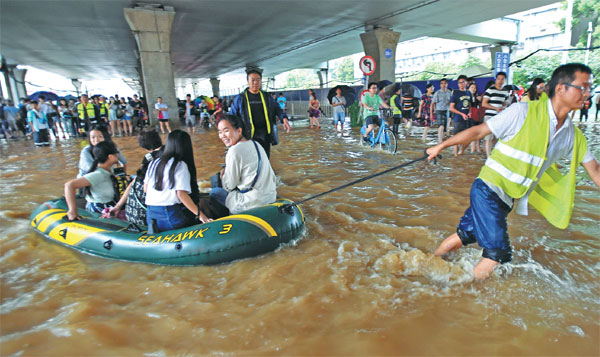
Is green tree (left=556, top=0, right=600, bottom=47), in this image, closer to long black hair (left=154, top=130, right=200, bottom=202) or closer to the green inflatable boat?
the green inflatable boat

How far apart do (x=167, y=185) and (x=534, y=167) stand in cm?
288

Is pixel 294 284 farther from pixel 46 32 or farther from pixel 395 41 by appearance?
pixel 46 32

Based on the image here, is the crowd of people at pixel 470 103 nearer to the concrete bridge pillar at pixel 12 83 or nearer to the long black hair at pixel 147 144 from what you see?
the long black hair at pixel 147 144

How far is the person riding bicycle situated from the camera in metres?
8.30

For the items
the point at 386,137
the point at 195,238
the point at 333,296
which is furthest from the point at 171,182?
the point at 386,137

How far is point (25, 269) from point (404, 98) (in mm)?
11507

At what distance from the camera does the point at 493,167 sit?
2.32m

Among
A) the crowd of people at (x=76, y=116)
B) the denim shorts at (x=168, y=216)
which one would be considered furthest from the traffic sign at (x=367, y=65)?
the crowd of people at (x=76, y=116)

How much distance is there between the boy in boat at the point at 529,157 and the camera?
214 centimetres

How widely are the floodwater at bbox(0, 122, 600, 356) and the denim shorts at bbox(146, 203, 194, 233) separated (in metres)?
0.40

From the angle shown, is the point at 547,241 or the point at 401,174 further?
the point at 401,174

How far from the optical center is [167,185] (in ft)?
10.0

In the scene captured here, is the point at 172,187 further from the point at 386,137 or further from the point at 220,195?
the point at 386,137

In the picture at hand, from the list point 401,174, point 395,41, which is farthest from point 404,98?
point 401,174
